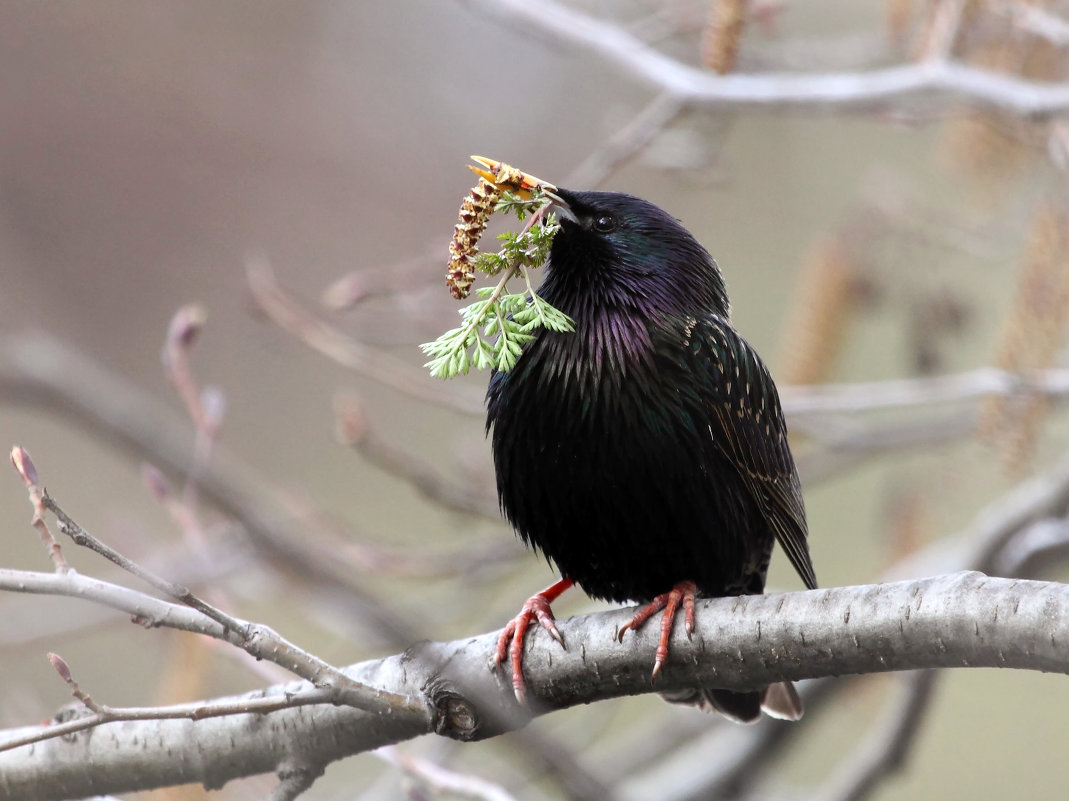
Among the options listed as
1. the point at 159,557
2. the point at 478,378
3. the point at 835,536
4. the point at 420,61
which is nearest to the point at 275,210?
the point at 420,61

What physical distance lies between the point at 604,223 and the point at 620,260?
91 millimetres

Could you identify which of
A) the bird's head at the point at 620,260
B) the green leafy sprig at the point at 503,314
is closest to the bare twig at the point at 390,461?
the bird's head at the point at 620,260

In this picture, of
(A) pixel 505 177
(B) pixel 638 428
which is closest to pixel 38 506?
(A) pixel 505 177

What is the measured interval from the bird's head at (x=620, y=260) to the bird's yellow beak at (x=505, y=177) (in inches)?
10.4

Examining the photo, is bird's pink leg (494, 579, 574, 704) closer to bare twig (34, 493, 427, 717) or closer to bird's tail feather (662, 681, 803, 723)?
bare twig (34, 493, 427, 717)

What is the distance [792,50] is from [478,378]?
130 inches

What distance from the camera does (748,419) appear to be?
8.04ft

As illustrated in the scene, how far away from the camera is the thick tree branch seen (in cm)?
174

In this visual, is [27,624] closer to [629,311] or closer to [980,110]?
Result: [629,311]

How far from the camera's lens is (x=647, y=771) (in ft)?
14.5

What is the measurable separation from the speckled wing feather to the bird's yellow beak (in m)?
0.47

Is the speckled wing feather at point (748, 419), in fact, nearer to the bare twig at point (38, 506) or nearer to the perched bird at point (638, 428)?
the perched bird at point (638, 428)

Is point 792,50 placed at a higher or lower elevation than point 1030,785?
higher

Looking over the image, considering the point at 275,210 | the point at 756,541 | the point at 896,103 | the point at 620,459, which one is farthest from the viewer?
the point at 275,210
